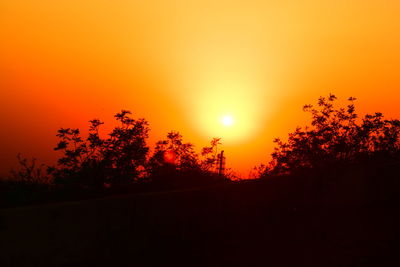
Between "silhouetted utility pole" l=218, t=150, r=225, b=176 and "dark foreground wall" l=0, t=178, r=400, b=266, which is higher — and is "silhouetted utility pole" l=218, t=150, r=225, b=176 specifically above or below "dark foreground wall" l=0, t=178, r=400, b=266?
above

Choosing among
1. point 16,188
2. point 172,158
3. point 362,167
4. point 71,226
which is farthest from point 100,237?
point 172,158

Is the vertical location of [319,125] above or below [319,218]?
above

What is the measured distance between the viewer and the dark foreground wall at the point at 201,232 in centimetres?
493

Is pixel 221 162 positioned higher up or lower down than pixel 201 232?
higher up

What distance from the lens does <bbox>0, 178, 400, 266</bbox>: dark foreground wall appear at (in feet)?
16.2

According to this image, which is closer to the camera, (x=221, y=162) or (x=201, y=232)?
(x=201, y=232)

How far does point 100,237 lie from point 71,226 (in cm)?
39

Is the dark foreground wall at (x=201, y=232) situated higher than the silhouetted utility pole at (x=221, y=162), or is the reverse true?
the silhouetted utility pole at (x=221, y=162)

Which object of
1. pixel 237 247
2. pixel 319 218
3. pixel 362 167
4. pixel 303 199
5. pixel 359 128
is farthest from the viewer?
pixel 359 128

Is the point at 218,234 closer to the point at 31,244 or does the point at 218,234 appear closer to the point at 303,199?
the point at 303,199

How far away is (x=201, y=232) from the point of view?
6.46m

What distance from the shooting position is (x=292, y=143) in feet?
47.8

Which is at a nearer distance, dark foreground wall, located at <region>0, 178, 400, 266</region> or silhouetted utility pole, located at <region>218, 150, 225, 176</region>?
dark foreground wall, located at <region>0, 178, 400, 266</region>

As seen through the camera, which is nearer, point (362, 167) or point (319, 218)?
point (319, 218)
